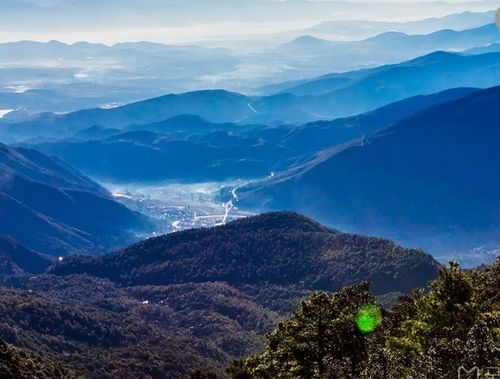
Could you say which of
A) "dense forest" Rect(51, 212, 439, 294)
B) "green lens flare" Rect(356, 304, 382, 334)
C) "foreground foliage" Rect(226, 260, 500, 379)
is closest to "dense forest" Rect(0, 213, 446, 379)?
"dense forest" Rect(51, 212, 439, 294)

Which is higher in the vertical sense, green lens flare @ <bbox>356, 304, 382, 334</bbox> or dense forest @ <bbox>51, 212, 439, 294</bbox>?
green lens flare @ <bbox>356, 304, 382, 334</bbox>

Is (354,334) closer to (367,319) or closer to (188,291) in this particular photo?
(367,319)

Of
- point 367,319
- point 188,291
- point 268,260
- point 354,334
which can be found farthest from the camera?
point 268,260

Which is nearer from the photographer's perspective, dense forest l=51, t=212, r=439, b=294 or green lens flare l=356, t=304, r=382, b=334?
green lens flare l=356, t=304, r=382, b=334

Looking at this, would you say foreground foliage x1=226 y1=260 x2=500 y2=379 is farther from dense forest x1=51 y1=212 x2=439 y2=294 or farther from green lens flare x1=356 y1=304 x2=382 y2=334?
dense forest x1=51 y1=212 x2=439 y2=294

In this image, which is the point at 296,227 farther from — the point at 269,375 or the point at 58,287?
the point at 269,375

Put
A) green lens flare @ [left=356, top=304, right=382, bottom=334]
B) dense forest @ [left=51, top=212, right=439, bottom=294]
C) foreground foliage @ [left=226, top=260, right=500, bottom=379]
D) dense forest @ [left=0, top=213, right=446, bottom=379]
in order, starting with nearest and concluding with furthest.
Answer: foreground foliage @ [left=226, top=260, right=500, bottom=379]
green lens flare @ [left=356, top=304, right=382, bottom=334]
dense forest @ [left=0, top=213, right=446, bottom=379]
dense forest @ [left=51, top=212, right=439, bottom=294]

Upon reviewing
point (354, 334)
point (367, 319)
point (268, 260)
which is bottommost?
point (268, 260)

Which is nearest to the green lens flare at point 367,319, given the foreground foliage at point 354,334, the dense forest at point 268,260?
the foreground foliage at point 354,334

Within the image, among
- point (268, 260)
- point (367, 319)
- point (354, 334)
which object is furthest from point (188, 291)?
point (354, 334)
